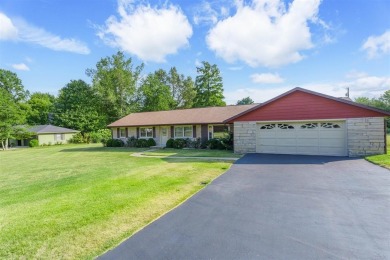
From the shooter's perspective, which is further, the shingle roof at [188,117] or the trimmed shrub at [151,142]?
the trimmed shrub at [151,142]

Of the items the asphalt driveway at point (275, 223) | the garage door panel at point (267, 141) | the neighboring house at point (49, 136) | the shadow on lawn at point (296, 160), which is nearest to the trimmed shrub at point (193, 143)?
the garage door panel at point (267, 141)

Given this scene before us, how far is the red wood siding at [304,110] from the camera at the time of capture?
13.7 meters

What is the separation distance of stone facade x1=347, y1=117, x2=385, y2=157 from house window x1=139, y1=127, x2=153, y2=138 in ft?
57.6

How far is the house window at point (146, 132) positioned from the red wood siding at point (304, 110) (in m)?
11.7

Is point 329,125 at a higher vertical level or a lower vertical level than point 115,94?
lower

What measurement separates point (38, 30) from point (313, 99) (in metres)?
17.1

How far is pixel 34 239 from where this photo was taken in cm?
448

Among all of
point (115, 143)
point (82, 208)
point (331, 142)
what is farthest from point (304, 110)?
point (115, 143)

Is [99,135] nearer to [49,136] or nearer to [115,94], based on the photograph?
[49,136]

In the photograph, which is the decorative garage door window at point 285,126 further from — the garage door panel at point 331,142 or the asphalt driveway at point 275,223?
the asphalt driveway at point 275,223

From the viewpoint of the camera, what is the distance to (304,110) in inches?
579

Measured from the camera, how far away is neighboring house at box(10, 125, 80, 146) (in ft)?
120

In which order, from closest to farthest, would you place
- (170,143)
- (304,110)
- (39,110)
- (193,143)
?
(304,110), (193,143), (170,143), (39,110)

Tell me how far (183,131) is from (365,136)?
14.3 meters
